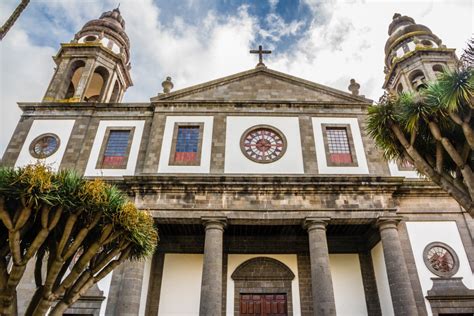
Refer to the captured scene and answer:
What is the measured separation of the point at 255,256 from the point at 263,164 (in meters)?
4.09

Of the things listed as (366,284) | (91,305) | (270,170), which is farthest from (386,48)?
(91,305)

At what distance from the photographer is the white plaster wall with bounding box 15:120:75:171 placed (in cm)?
1603

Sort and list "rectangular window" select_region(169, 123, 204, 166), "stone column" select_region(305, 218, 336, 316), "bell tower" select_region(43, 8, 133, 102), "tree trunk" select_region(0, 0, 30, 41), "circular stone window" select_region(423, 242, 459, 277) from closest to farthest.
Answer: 1. "tree trunk" select_region(0, 0, 30, 41)
2. "stone column" select_region(305, 218, 336, 316)
3. "circular stone window" select_region(423, 242, 459, 277)
4. "rectangular window" select_region(169, 123, 204, 166)
5. "bell tower" select_region(43, 8, 133, 102)

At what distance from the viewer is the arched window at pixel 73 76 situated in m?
19.8

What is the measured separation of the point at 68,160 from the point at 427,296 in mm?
15505

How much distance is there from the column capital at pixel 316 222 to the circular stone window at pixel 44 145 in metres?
11.7

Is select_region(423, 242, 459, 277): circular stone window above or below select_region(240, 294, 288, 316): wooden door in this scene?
above

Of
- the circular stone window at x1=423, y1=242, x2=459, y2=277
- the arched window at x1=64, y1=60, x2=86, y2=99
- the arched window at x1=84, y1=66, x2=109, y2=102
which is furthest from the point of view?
the arched window at x1=84, y1=66, x2=109, y2=102

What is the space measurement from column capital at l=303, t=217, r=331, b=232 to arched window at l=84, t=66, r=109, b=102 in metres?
13.5

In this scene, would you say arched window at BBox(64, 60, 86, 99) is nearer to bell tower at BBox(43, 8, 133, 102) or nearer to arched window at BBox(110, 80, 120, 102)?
bell tower at BBox(43, 8, 133, 102)

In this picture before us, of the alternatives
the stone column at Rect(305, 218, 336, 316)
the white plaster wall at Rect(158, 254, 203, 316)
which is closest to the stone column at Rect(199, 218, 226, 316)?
the white plaster wall at Rect(158, 254, 203, 316)

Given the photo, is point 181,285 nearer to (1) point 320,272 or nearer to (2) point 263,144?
(1) point 320,272

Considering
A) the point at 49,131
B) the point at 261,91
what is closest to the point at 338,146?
the point at 261,91

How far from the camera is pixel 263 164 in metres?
15.3
